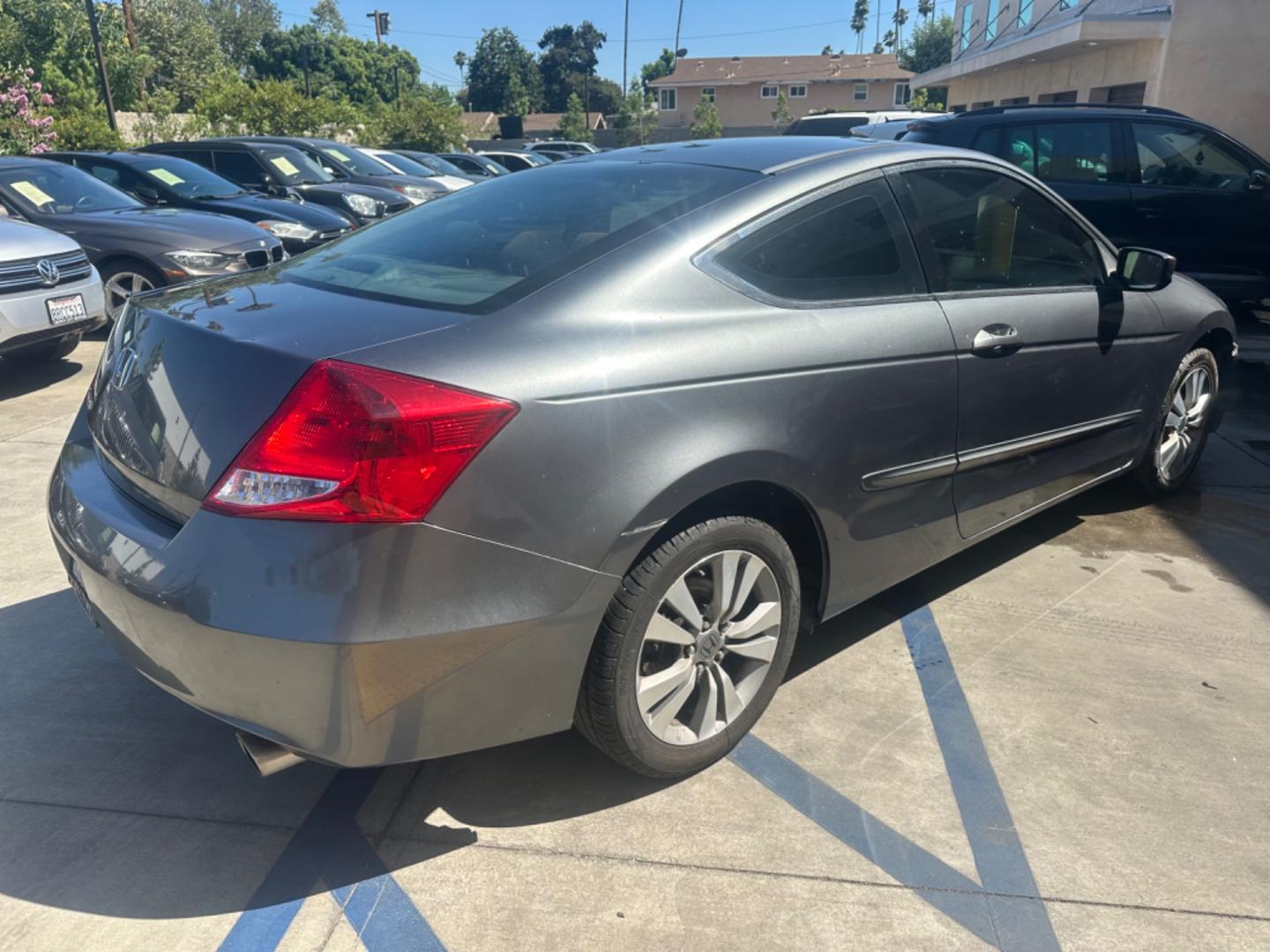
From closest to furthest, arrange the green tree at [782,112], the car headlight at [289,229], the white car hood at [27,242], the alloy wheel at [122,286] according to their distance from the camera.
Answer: the white car hood at [27,242] → the alloy wheel at [122,286] → the car headlight at [289,229] → the green tree at [782,112]

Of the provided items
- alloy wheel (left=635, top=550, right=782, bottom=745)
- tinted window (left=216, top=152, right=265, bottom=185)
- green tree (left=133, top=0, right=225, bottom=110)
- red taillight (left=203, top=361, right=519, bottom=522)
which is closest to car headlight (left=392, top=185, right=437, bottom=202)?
tinted window (left=216, top=152, right=265, bottom=185)

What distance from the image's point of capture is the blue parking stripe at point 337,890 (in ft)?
7.49

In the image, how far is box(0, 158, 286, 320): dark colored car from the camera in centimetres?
820

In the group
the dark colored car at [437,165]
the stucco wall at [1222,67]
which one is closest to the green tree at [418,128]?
the dark colored car at [437,165]

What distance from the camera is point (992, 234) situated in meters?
3.67

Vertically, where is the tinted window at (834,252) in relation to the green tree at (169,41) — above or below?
below

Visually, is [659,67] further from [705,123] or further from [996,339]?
[996,339]

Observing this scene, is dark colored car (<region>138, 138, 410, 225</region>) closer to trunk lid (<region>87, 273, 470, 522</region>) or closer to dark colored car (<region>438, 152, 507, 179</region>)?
dark colored car (<region>438, 152, 507, 179</region>)

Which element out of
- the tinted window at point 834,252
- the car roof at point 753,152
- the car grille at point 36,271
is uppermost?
the car roof at point 753,152

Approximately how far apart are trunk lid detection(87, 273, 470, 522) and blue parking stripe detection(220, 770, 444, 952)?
896mm

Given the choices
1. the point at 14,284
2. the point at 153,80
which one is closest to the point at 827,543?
the point at 14,284

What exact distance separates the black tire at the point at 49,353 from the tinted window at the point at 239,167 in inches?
225

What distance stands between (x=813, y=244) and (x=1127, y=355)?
72.8 inches

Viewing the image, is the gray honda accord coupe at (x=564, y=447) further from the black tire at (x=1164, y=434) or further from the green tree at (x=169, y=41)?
the green tree at (x=169, y=41)
